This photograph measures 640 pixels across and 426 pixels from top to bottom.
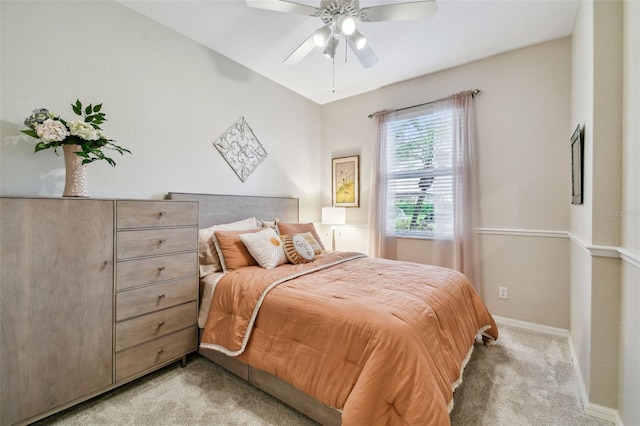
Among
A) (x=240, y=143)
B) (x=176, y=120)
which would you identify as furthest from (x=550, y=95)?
(x=176, y=120)

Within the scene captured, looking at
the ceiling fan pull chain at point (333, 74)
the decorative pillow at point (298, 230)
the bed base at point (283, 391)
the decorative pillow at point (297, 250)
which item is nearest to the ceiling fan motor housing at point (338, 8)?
the ceiling fan pull chain at point (333, 74)

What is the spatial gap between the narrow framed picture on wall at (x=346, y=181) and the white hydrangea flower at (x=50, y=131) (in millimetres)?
3105

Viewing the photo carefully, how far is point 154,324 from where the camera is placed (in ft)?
6.11

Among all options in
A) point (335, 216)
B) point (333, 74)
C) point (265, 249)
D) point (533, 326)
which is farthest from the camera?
point (335, 216)

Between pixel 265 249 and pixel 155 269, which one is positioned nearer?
pixel 155 269

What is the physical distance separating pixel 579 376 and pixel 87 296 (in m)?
3.27

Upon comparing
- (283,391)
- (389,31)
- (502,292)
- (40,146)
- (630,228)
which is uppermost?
(389,31)

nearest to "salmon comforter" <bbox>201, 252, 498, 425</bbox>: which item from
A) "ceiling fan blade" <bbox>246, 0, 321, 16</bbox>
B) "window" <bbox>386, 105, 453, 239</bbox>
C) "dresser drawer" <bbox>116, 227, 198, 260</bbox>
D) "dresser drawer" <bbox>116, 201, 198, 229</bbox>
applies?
"dresser drawer" <bbox>116, 227, 198, 260</bbox>

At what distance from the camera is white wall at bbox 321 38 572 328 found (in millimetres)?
2574

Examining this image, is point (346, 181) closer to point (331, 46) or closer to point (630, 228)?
point (331, 46)

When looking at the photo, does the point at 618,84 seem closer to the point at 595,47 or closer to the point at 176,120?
the point at 595,47

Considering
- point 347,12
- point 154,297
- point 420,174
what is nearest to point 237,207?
point 154,297

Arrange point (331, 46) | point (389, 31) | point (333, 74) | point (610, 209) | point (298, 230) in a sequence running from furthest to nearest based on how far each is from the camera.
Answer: point (333, 74) < point (298, 230) < point (389, 31) < point (331, 46) < point (610, 209)

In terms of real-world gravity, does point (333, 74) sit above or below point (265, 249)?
above
